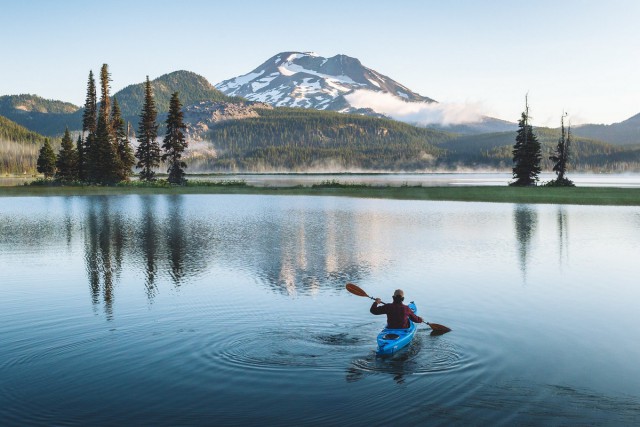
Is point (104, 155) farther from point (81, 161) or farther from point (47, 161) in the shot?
point (47, 161)

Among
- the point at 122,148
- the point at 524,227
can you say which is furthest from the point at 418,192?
the point at 122,148

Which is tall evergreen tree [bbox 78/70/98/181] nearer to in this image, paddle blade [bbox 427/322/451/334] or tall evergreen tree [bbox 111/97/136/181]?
tall evergreen tree [bbox 111/97/136/181]

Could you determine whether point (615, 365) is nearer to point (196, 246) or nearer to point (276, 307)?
point (276, 307)

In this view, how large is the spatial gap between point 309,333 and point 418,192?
74764 mm

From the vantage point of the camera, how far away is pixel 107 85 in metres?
114

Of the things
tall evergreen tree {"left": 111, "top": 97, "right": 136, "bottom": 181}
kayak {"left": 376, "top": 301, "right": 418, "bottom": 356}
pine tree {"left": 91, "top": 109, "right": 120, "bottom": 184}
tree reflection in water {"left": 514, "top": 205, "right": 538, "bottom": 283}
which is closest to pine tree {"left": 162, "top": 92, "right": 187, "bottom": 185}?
tall evergreen tree {"left": 111, "top": 97, "right": 136, "bottom": 181}

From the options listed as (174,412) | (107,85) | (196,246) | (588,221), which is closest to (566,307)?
(174,412)

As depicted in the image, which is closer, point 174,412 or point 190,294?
point 174,412

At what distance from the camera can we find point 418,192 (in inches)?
3484

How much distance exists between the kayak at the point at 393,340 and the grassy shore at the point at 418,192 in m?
60.1

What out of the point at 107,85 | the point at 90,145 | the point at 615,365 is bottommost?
the point at 615,365

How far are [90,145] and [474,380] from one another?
104373 mm

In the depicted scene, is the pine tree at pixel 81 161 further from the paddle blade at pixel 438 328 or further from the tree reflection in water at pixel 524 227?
the paddle blade at pixel 438 328

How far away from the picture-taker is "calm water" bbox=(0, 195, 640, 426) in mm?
10734
